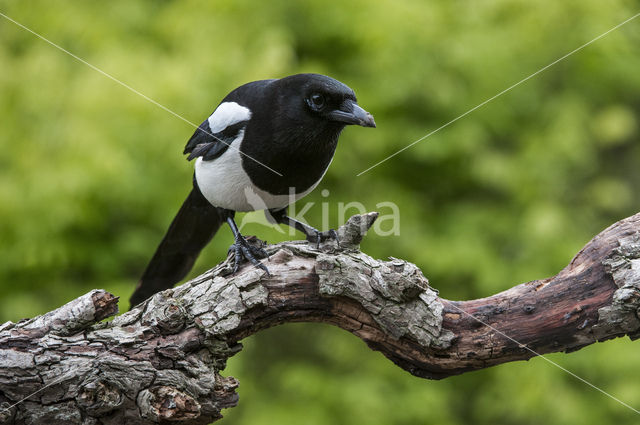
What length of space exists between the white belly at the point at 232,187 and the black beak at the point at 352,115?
472 mm

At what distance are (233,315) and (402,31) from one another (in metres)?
2.58

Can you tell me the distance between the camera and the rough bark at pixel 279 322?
2.34m

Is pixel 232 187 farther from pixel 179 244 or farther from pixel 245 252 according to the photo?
pixel 179 244

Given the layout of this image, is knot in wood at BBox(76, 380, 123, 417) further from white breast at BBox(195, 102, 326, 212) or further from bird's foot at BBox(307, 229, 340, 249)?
white breast at BBox(195, 102, 326, 212)

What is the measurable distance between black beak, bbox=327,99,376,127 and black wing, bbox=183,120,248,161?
49 cm

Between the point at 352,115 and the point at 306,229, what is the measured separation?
0.66 metres

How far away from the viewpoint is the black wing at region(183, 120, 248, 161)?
3.25 m

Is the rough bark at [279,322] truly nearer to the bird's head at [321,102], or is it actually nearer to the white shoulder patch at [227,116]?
the bird's head at [321,102]

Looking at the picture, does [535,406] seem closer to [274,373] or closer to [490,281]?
[490,281]

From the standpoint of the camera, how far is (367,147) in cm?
451

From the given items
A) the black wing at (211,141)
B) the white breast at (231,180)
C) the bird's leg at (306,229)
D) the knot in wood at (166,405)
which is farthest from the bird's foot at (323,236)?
the knot in wood at (166,405)

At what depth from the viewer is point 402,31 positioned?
4375 millimetres

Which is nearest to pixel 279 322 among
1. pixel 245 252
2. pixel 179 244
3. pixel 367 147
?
pixel 245 252

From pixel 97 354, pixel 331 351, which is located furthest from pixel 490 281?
pixel 97 354
